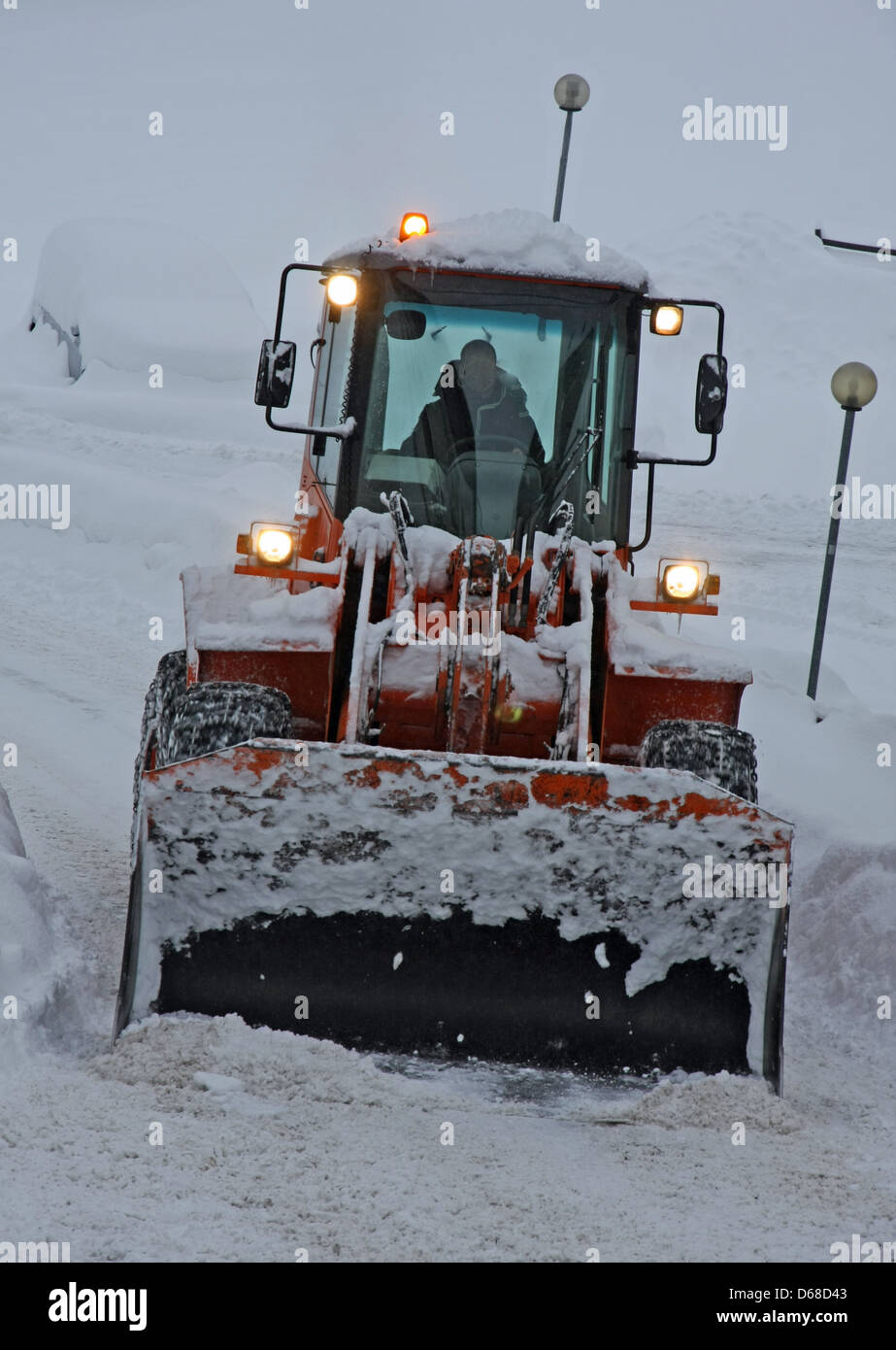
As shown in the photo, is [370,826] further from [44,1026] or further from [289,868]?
[44,1026]

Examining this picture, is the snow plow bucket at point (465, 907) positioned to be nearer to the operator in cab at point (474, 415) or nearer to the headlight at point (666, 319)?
the operator in cab at point (474, 415)

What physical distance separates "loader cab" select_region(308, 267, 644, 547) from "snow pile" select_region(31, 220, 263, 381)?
1947 centimetres

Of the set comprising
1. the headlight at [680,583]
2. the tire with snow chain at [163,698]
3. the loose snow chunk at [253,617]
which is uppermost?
the headlight at [680,583]

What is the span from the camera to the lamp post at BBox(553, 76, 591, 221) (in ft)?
40.0

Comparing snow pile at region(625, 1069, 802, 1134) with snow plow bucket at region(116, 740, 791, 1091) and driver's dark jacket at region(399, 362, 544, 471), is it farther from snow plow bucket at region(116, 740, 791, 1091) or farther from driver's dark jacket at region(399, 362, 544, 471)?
driver's dark jacket at region(399, 362, 544, 471)

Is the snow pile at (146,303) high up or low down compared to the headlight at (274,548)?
up

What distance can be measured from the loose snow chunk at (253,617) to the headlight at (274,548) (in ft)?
0.45

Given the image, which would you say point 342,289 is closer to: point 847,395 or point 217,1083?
point 217,1083

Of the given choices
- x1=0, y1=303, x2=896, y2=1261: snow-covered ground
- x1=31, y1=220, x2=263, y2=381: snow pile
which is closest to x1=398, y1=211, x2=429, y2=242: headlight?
x1=0, y1=303, x2=896, y2=1261: snow-covered ground

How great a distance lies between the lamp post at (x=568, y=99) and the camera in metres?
12.2

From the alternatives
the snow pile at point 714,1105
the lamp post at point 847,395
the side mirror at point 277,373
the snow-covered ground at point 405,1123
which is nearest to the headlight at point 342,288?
the side mirror at point 277,373

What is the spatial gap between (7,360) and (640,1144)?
967 inches

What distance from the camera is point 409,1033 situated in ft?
12.5

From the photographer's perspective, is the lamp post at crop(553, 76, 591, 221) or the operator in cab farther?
the lamp post at crop(553, 76, 591, 221)
